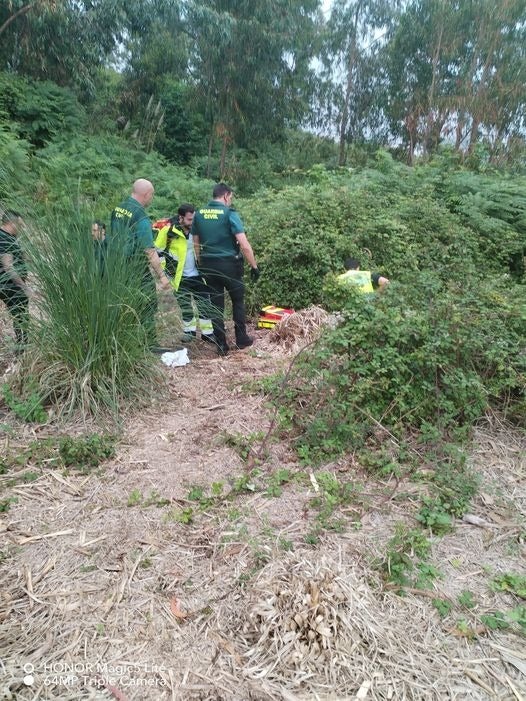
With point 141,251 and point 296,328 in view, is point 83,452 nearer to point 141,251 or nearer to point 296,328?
point 141,251

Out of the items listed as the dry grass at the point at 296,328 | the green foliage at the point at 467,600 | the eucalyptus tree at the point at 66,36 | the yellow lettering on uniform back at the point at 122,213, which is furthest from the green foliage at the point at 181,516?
the eucalyptus tree at the point at 66,36

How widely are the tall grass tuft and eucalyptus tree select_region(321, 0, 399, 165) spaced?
2113 centimetres

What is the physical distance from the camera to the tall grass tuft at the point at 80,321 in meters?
3.70

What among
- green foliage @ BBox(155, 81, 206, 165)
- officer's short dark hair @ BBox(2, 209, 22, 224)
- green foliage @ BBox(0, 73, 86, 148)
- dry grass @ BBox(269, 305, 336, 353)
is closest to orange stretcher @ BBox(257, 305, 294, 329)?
dry grass @ BBox(269, 305, 336, 353)

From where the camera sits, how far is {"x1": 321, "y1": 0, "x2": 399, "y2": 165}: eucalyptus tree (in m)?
21.8

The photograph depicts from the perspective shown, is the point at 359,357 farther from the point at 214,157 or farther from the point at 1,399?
the point at 214,157

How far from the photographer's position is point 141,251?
4.18 m

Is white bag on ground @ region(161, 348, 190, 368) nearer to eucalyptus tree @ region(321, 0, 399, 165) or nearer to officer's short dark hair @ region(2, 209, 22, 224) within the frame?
officer's short dark hair @ region(2, 209, 22, 224)

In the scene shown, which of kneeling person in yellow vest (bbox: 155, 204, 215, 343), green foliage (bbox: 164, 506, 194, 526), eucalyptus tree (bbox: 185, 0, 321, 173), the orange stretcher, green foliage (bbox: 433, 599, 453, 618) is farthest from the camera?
eucalyptus tree (bbox: 185, 0, 321, 173)

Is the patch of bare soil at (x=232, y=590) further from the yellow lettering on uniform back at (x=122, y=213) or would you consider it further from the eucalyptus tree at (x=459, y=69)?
the eucalyptus tree at (x=459, y=69)

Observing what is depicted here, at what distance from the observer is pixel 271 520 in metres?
2.90

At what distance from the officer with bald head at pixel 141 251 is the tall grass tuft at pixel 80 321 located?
0.35 feet

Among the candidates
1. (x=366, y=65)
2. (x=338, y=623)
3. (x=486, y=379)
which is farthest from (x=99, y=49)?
(x=338, y=623)

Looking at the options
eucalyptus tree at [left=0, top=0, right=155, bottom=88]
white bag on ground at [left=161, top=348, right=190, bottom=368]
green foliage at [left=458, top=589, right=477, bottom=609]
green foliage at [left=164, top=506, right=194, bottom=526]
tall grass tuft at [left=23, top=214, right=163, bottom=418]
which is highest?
eucalyptus tree at [left=0, top=0, right=155, bottom=88]
